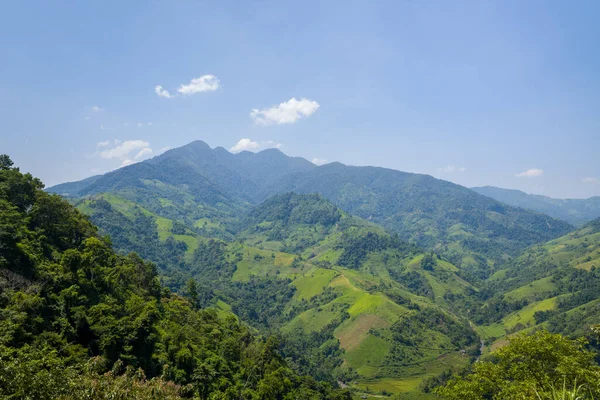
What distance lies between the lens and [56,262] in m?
57.4

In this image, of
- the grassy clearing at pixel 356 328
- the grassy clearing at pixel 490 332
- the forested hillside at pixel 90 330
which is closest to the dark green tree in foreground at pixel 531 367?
the forested hillside at pixel 90 330

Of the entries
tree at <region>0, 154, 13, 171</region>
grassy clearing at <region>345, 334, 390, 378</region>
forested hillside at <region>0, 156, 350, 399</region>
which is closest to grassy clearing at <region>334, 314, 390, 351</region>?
grassy clearing at <region>345, 334, 390, 378</region>

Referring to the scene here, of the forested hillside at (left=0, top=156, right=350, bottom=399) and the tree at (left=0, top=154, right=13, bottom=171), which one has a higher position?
the tree at (left=0, top=154, right=13, bottom=171)

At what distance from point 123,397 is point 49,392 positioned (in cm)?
367

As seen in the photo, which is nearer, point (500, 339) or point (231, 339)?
point (231, 339)

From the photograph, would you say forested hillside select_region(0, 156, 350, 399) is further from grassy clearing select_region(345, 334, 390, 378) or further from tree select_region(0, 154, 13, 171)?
grassy clearing select_region(345, 334, 390, 378)

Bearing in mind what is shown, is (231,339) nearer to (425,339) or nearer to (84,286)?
(84,286)

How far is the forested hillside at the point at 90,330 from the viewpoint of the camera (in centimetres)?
2433

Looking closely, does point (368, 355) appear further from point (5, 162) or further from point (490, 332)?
point (5, 162)

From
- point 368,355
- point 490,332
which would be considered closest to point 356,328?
point 368,355

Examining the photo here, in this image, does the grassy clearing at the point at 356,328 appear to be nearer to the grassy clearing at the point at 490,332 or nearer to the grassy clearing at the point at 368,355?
the grassy clearing at the point at 368,355

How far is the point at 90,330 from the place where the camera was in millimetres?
47344

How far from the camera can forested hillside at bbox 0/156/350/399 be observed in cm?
2433

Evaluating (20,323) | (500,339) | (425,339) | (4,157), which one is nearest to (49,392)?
(20,323)
